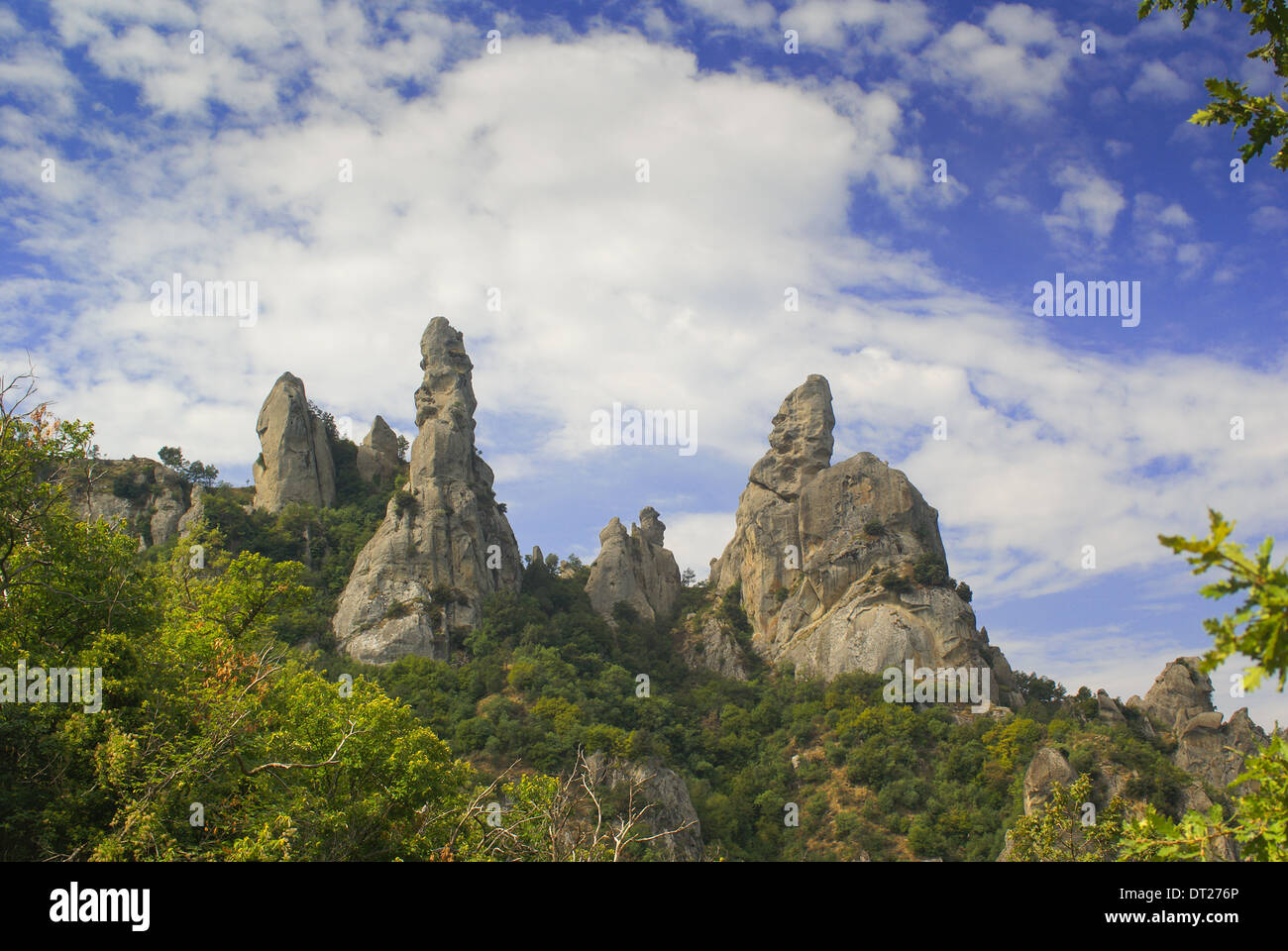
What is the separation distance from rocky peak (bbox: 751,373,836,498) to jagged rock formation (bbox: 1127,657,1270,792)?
102 feet

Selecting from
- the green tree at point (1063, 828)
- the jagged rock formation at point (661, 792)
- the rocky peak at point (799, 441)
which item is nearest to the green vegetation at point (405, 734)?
the green tree at point (1063, 828)

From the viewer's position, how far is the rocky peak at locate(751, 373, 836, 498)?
81.1 m

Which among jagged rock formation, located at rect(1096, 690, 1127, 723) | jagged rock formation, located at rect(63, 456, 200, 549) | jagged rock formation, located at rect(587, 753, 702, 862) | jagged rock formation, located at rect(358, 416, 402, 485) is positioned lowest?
jagged rock formation, located at rect(587, 753, 702, 862)

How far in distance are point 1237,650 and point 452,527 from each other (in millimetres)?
65598

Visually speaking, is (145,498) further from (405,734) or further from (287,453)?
(405,734)

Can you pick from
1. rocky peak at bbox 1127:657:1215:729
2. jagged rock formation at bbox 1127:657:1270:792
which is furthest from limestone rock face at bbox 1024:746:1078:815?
rocky peak at bbox 1127:657:1215:729

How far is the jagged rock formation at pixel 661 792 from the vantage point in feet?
145

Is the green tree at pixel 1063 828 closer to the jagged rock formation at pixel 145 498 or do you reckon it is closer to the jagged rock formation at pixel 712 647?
the jagged rock formation at pixel 712 647

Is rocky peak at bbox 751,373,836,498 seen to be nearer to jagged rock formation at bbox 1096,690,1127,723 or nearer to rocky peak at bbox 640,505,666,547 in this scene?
rocky peak at bbox 640,505,666,547

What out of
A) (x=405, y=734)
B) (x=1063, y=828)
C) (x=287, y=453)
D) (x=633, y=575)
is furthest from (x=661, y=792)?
(x=287, y=453)

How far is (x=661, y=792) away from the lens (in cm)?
4669

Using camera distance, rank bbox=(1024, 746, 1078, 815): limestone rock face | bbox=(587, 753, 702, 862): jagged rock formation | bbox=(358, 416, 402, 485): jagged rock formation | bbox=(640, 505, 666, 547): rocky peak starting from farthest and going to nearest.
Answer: bbox=(640, 505, 666, 547): rocky peak → bbox=(358, 416, 402, 485): jagged rock formation → bbox=(587, 753, 702, 862): jagged rock formation → bbox=(1024, 746, 1078, 815): limestone rock face

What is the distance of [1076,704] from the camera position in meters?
59.2
